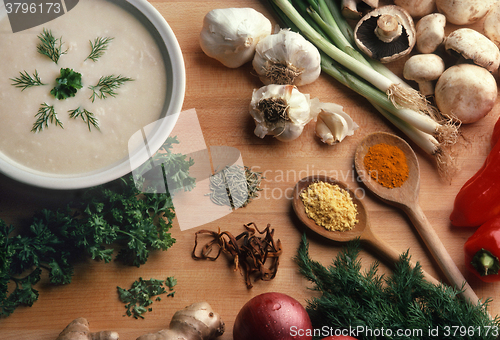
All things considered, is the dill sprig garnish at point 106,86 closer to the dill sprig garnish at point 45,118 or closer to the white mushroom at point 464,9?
the dill sprig garnish at point 45,118

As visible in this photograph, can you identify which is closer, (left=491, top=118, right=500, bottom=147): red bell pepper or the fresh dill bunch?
the fresh dill bunch

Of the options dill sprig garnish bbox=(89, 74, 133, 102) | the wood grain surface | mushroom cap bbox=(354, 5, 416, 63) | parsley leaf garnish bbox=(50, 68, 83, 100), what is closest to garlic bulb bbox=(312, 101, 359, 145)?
the wood grain surface

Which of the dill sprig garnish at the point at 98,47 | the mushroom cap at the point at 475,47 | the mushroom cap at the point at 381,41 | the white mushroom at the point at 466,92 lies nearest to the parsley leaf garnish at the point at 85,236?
the dill sprig garnish at the point at 98,47

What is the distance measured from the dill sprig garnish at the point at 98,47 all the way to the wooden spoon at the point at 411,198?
1043 millimetres

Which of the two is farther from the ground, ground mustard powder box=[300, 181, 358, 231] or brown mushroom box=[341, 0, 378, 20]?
brown mushroom box=[341, 0, 378, 20]

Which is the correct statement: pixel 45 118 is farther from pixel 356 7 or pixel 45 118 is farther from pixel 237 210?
pixel 356 7

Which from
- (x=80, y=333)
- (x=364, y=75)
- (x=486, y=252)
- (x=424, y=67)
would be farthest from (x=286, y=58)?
(x=80, y=333)

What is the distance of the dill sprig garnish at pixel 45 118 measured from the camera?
1.26 meters

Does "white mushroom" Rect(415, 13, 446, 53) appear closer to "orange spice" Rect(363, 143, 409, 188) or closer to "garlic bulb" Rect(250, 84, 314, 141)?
"orange spice" Rect(363, 143, 409, 188)

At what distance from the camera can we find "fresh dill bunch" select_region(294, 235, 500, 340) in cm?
123

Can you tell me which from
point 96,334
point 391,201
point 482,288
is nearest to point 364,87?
point 391,201

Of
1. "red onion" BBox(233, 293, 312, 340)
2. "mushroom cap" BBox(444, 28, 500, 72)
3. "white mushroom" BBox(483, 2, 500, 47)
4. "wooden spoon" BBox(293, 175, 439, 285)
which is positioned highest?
"white mushroom" BBox(483, 2, 500, 47)

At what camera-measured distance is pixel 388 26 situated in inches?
56.7

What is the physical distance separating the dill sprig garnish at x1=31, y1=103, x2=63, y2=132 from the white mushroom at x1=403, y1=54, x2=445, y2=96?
1355 mm
